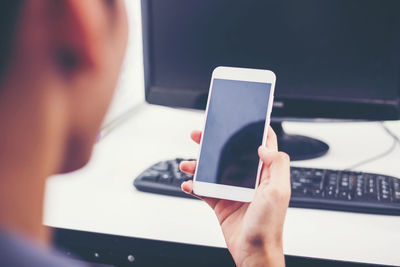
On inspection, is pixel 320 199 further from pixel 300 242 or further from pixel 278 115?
pixel 278 115

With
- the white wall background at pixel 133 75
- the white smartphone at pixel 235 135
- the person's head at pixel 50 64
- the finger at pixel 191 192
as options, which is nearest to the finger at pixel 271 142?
the white smartphone at pixel 235 135

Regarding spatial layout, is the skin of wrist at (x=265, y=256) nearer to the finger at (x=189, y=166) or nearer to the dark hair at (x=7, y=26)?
the finger at (x=189, y=166)

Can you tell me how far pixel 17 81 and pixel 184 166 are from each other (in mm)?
491

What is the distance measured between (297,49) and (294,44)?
1cm

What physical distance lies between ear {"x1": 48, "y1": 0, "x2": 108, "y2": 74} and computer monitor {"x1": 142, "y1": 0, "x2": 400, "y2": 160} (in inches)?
24.7

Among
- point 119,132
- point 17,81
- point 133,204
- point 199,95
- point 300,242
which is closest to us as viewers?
point 17,81

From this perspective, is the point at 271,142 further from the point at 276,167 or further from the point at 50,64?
the point at 50,64

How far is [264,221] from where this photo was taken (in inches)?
24.6

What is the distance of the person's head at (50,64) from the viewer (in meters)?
0.26

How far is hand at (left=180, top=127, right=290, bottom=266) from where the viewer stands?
2.02 feet

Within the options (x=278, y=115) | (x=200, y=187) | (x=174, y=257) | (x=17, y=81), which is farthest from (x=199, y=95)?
(x=17, y=81)

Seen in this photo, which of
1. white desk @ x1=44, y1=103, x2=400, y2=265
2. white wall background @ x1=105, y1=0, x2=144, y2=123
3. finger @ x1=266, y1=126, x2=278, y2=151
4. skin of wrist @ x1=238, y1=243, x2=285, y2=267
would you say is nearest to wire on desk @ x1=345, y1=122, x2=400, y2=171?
white desk @ x1=44, y1=103, x2=400, y2=265

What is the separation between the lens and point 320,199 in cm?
70

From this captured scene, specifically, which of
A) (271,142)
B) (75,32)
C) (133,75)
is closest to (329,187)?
(271,142)
